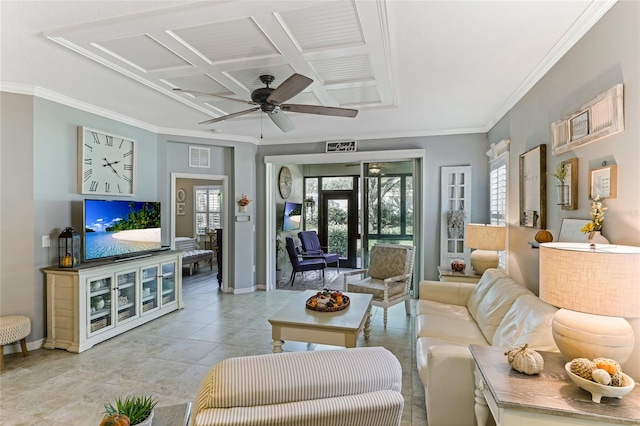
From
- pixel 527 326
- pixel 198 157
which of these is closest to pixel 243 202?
pixel 198 157

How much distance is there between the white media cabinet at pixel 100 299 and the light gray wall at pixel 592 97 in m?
4.27

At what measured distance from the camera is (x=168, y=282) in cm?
→ 468

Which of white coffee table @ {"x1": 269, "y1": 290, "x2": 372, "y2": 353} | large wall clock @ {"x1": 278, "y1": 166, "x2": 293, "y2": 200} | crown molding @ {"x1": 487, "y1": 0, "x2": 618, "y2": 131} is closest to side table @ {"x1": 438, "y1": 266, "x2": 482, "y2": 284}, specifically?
white coffee table @ {"x1": 269, "y1": 290, "x2": 372, "y2": 353}

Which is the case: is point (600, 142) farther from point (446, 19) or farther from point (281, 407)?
point (281, 407)

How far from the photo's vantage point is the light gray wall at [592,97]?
162 centimetres

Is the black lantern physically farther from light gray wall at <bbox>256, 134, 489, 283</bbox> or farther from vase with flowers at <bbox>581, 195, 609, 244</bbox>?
vase with flowers at <bbox>581, 195, 609, 244</bbox>

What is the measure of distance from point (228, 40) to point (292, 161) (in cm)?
341

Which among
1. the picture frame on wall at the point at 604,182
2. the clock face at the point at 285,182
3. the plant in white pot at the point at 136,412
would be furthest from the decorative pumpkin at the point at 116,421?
the clock face at the point at 285,182

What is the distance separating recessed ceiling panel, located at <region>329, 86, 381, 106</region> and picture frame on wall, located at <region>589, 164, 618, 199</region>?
2028mm

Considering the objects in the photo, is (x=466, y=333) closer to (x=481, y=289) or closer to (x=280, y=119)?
(x=481, y=289)

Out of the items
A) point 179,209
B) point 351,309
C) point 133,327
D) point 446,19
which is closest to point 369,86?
point 446,19

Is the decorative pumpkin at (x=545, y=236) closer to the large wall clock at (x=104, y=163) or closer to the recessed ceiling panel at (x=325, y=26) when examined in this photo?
the recessed ceiling panel at (x=325, y=26)

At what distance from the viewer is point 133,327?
3971mm

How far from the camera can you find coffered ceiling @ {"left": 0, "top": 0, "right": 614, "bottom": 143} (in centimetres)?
202
